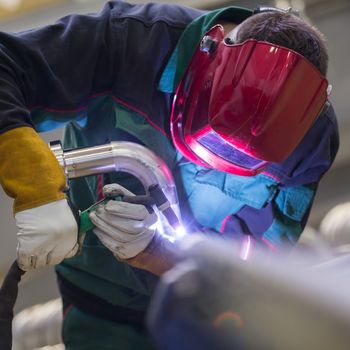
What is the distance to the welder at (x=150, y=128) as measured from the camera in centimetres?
111

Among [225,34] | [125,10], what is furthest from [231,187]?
[125,10]

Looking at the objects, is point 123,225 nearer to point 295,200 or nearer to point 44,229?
point 44,229

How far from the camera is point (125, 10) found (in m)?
1.35

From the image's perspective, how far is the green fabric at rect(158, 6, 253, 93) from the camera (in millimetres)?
1326

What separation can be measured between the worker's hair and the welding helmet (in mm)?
35

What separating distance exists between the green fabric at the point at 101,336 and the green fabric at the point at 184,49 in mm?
546

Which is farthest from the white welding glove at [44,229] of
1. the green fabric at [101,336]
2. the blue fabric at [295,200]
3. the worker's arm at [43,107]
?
the blue fabric at [295,200]

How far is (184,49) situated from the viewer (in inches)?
52.4

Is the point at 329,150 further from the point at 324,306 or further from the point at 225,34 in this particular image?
the point at 324,306

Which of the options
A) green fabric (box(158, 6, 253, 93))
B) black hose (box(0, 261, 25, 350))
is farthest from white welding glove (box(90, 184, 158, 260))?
green fabric (box(158, 6, 253, 93))

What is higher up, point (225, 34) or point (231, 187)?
point (225, 34)

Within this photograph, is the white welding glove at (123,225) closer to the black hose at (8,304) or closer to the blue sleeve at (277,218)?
the black hose at (8,304)

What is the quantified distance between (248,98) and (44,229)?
446 mm

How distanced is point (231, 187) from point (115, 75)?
372mm
